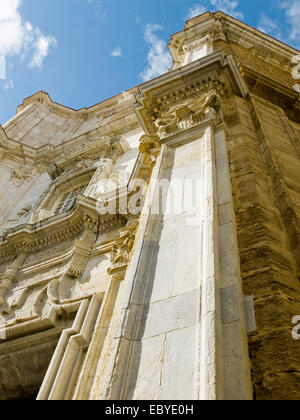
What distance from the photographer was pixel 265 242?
359 cm

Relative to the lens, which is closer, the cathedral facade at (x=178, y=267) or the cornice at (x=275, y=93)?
the cathedral facade at (x=178, y=267)

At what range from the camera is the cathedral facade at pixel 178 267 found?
2.53m

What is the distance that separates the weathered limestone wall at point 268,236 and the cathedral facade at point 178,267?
0.01 m

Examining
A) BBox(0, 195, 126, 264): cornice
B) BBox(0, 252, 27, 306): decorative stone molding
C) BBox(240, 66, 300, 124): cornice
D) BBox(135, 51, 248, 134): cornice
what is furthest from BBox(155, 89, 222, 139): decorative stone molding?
BBox(0, 252, 27, 306): decorative stone molding

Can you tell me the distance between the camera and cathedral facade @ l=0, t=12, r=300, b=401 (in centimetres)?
253

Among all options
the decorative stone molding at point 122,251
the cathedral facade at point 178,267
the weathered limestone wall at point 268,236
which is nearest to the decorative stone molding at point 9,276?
the cathedral facade at point 178,267

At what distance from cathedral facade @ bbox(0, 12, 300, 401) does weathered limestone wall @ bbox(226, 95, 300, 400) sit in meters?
0.01

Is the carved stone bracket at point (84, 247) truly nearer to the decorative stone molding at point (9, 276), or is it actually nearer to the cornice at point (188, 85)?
the decorative stone molding at point (9, 276)

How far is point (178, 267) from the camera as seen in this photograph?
10.7ft

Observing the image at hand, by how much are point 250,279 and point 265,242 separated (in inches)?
19.1

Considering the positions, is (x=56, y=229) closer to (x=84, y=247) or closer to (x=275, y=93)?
(x=84, y=247)

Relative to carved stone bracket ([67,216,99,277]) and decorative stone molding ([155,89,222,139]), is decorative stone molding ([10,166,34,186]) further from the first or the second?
decorative stone molding ([155,89,222,139])

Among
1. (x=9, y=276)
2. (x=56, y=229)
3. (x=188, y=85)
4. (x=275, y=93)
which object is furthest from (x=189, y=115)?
(x=9, y=276)

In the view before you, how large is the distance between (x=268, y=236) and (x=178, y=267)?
1.01 metres
